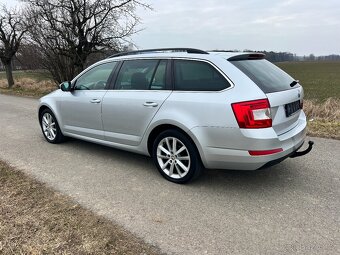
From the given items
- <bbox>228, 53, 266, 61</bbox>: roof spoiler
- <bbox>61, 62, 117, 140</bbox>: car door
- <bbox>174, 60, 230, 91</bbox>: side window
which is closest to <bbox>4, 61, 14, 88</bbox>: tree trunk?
<bbox>61, 62, 117, 140</bbox>: car door

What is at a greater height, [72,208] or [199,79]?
[199,79]

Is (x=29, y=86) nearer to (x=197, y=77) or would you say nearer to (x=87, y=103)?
(x=87, y=103)

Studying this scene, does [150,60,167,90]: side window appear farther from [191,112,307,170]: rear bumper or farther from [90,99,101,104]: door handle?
[90,99,101,104]: door handle

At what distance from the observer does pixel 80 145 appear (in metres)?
5.94

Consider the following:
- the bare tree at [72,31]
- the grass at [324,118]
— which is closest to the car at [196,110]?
the grass at [324,118]

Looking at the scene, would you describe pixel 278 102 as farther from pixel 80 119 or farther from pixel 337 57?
pixel 337 57

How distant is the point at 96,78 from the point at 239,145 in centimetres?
275

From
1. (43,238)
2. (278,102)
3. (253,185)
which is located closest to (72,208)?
(43,238)

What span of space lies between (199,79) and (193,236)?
181cm

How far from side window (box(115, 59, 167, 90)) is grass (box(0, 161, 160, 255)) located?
175cm

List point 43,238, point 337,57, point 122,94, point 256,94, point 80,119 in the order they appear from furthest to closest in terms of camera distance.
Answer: point 337,57
point 80,119
point 122,94
point 256,94
point 43,238

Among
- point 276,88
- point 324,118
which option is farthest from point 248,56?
point 324,118

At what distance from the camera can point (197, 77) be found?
152 inches

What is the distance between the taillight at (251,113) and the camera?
11.1 ft
